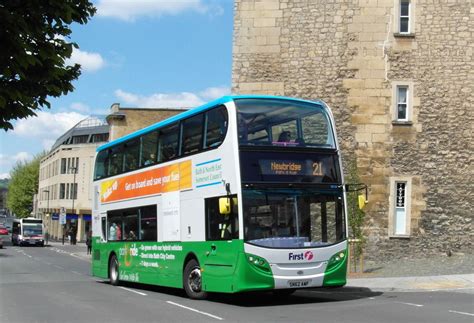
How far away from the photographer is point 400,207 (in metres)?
26.2

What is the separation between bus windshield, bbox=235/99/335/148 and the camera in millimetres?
13797

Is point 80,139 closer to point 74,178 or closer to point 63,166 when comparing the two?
point 63,166

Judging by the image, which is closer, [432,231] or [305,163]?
[305,163]

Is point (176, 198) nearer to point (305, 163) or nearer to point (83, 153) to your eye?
point (305, 163)

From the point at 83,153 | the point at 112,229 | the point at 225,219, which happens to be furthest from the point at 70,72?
the point at 83,153

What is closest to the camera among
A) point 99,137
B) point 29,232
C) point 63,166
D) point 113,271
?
point 113,271

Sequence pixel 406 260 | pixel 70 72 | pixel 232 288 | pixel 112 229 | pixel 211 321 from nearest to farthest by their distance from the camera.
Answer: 1. pixel 70 72
2. pixel 211 321
3. pixel 232 288
4. pixel 112 229
5. pixel 406 260

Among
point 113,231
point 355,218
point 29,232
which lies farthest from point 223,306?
point 29,232

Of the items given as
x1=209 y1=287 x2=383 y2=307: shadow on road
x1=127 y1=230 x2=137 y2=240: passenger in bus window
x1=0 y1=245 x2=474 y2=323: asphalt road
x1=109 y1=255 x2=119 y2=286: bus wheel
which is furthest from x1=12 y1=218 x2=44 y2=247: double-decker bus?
x1=209 y1=287 x2=383 y2=307: shadow on road

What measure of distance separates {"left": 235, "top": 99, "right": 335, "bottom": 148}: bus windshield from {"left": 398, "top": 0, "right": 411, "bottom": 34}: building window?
43.2 ft

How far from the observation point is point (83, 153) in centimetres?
8438

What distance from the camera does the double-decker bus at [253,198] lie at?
529 inches

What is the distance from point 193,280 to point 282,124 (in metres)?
4.15

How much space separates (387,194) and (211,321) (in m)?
16.0
